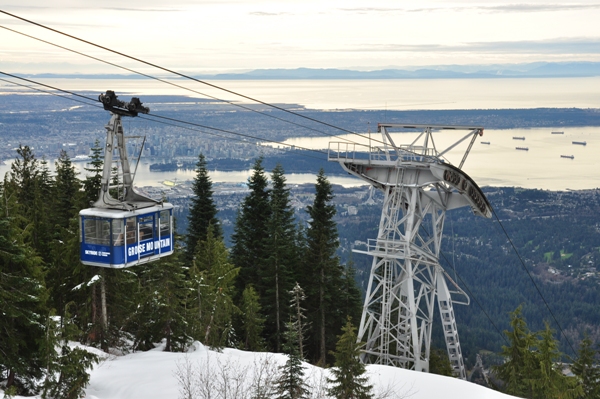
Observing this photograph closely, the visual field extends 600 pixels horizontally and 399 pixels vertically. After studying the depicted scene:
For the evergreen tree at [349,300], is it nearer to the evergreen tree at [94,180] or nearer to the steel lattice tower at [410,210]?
the steel lattice tower at [410,210]

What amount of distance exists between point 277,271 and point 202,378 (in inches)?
762

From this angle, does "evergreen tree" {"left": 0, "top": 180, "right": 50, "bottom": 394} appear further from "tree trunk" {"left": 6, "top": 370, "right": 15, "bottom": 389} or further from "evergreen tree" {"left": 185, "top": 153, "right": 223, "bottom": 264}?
"evergreen tree" {"left": 185, "top": 153, "right": 223, "bottom": 264}

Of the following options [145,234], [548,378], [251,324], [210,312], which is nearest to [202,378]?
[145,234]

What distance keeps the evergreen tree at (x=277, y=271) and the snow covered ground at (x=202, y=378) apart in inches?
530

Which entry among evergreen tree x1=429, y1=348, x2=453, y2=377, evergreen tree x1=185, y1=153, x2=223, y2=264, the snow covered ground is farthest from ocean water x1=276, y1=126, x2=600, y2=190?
the snow covered ground

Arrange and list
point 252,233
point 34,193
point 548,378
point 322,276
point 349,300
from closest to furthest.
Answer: point 548,378 < point 322,276 < point 349,300 < point 252,233 < point 34,193

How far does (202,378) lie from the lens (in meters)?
24.1

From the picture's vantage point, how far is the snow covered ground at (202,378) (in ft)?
80.7

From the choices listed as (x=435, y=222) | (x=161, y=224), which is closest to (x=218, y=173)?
(x=435, y=222)

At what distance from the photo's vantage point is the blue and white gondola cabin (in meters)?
22.9

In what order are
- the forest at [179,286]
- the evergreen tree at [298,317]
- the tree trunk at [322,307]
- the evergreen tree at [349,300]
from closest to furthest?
the forest at [179,286], the evergreen tree at [298,317], the tree trunk at [322,307], the evergreen tree at [349,300]

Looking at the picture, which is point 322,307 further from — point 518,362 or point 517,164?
point 517,164

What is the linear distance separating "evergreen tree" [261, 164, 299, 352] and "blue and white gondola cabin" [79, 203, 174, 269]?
717 inches

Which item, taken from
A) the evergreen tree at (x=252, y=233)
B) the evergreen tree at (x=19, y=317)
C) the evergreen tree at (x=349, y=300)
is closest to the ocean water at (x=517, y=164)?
the evergreen tree at (x=252, y=233)
